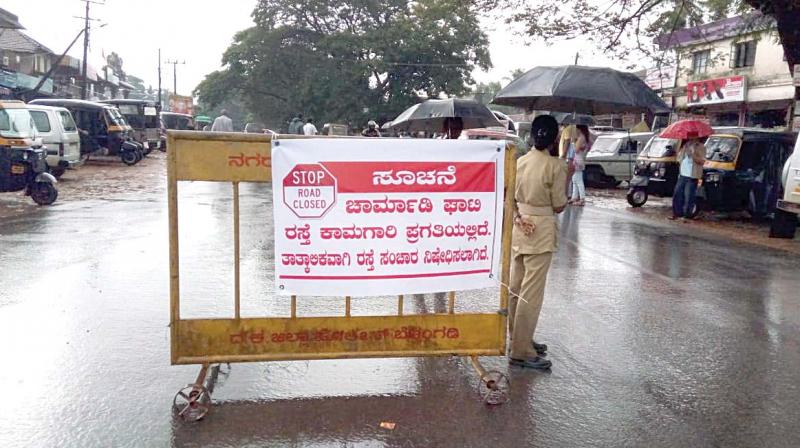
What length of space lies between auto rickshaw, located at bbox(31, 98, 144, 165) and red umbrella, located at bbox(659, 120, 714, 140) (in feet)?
60.8

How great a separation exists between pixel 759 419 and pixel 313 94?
4150cm

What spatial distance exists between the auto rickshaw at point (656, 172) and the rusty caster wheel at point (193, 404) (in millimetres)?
13889

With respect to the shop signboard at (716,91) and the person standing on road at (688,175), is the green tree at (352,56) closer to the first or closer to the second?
the shop signboard at (716,91)

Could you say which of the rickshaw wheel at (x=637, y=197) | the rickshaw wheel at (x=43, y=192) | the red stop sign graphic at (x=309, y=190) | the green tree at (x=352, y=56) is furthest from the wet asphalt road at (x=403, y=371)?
A: the green tree at (x=352, y=56)

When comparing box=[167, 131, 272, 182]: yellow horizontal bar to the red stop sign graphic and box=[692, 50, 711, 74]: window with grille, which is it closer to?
the red stop sign graphic

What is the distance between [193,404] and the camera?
3.74 meters

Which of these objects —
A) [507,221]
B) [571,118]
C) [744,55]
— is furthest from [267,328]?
[744,55]

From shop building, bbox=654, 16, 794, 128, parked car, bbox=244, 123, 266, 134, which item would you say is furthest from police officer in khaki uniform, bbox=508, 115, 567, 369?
shop building, bbox=654, 16, 794, 128

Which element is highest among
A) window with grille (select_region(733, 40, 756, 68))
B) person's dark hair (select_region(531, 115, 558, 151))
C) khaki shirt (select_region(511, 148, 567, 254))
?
window with grille (select_region(733, 40, 756, 68))

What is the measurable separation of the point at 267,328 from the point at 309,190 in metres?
0.86

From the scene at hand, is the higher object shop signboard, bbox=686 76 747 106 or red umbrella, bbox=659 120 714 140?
shop signboard, bbox=686 76 747 106

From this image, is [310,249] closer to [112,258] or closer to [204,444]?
[204,444]

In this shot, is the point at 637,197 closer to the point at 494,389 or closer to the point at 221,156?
the point at 494,389

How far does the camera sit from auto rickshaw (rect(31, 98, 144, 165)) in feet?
76.6
